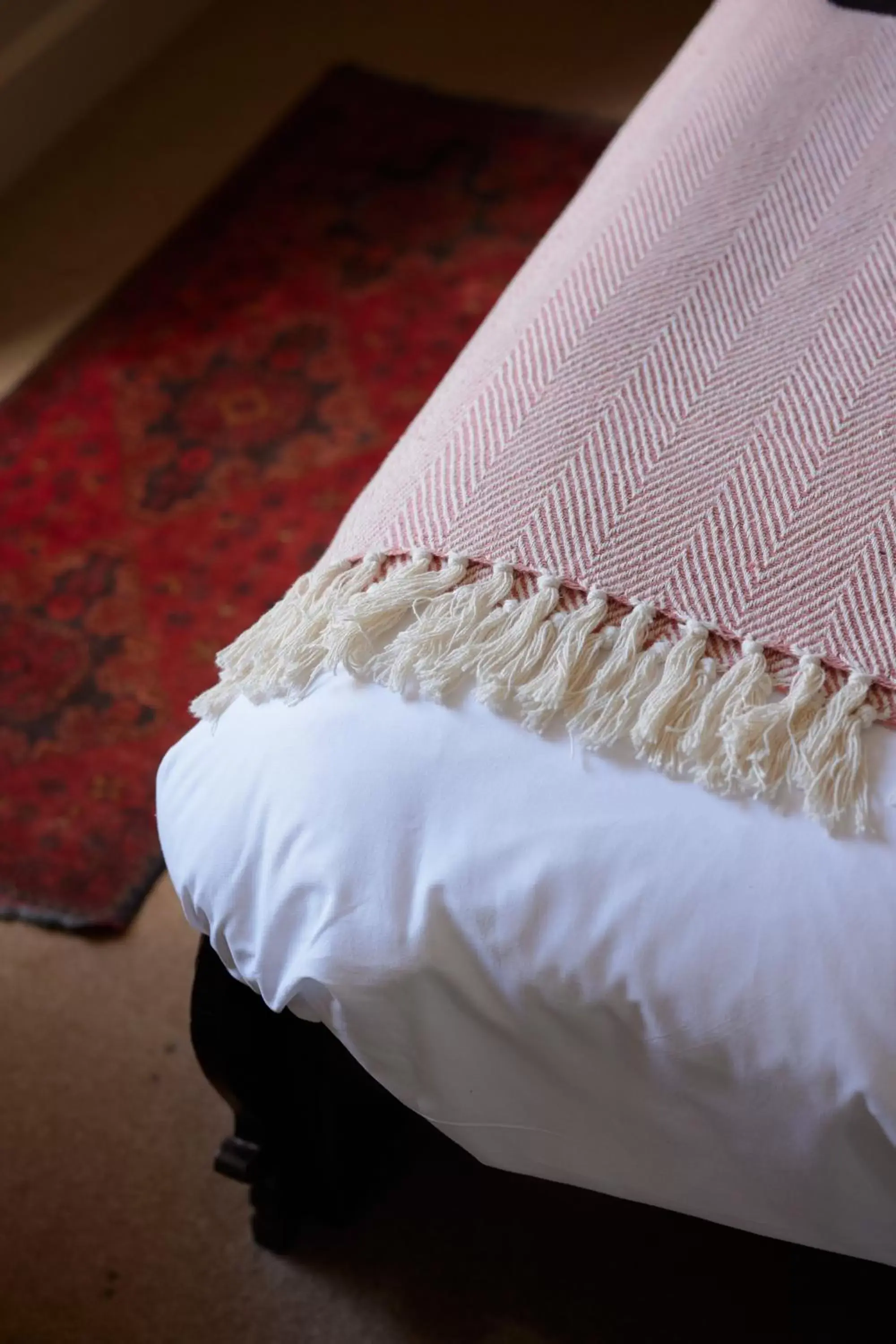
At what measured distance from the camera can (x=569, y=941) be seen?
63 cm

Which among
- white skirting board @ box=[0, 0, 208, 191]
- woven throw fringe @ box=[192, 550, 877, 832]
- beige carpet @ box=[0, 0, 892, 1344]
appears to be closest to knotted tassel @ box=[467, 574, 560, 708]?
woven throw fringe @ box=[192, 550, 877, 832]

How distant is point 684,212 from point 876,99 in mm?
233

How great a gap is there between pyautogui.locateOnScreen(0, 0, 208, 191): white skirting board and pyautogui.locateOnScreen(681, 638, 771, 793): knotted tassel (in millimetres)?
1821

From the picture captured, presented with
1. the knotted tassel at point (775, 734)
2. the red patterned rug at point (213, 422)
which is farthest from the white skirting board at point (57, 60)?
the knotted tassel at point (775, 734)

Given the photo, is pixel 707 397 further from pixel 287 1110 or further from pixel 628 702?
pixel 287 1110

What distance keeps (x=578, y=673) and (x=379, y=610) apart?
0.12m

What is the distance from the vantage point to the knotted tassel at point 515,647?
2.25 feet

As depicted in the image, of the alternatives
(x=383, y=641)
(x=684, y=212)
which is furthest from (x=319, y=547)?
(x=383, y=641)

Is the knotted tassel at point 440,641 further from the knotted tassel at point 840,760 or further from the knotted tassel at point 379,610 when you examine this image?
the knotted tassel at point 840,760

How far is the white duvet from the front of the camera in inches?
23.7

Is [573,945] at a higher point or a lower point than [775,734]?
lower

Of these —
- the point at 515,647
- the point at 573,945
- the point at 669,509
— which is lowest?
the point at 573,945

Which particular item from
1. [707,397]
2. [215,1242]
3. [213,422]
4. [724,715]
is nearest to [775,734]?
[724,715]

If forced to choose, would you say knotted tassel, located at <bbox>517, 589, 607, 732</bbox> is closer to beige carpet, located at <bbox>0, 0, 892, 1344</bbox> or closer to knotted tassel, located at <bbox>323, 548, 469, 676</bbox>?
knotted tassel, located at <bbox>323, 548, 469, 676</bbox>
